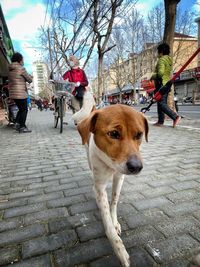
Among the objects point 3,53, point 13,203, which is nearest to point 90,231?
point 13,203

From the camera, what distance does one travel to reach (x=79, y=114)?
3445mm

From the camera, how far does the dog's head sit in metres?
1.80

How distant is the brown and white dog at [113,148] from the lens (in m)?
1.79

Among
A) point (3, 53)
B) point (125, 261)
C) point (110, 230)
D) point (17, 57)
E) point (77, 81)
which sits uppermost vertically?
point (3, 53)

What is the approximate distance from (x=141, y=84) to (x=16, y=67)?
6064cm

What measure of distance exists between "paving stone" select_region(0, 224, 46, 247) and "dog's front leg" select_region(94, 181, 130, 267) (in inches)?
23.0

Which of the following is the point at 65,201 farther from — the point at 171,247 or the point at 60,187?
the point at 171,247

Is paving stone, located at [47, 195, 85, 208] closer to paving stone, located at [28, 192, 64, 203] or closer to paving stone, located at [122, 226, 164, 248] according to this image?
paving stone, located at [28, 192, 64, 203]

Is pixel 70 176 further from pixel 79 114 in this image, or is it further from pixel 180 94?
pixel 180 94

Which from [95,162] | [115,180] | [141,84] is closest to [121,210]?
[115,180]

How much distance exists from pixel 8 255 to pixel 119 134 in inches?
48.0

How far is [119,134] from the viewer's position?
1.96m

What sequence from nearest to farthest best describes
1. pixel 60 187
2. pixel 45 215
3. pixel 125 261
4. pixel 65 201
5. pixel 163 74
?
pixel 125 261
pixel 45 215
pixel 65 201
pixel 60 187
pixel 163 74

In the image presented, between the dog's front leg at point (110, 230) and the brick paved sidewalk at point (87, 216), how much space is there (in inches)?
3.7
